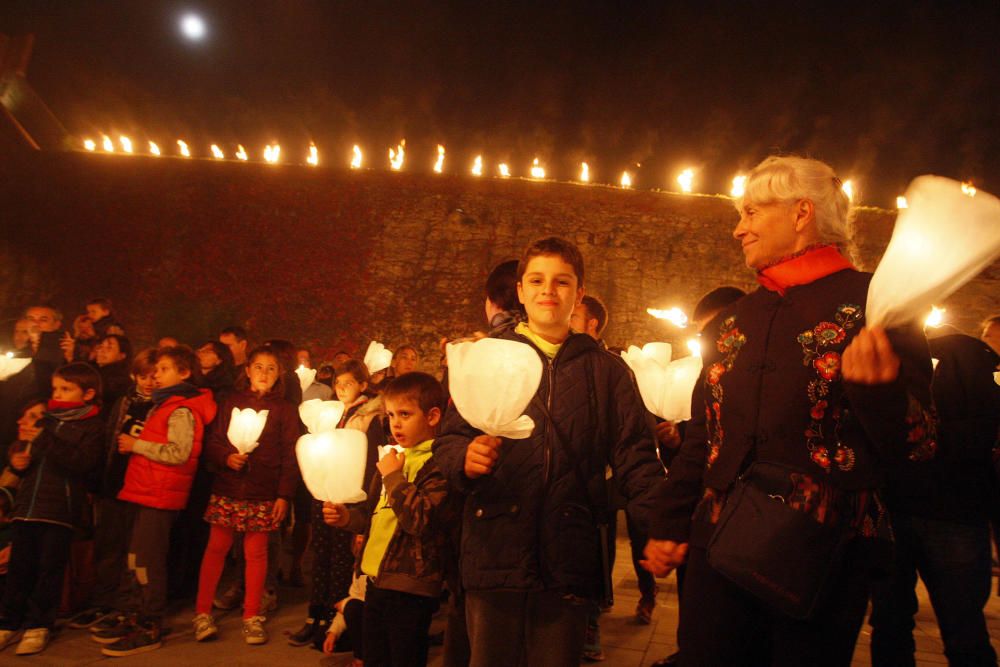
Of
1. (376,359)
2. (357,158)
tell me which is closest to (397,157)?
(357,158)

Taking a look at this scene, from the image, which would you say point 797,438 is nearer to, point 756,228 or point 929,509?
point 756,228

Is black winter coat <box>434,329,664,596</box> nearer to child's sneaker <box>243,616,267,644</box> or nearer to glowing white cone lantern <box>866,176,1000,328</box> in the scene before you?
glowing white cone lantern <box>866,176,1000,328</box>

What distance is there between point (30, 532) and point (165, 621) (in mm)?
980

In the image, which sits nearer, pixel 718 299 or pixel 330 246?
pixel 718 299

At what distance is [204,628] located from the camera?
3729 millimetres

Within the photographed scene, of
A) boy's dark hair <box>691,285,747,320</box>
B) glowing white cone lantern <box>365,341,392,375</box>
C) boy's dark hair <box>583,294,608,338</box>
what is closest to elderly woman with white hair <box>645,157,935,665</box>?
boy's dark hair <box>691,285,747,320</box>

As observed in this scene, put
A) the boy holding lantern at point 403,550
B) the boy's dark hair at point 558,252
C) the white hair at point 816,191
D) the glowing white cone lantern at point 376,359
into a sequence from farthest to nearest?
the glowing white cone lantern at point 376,359 → the boy holding lantern at point 403,550 → the boy's dark hair at point 558,252 → the white hair at point 816,191

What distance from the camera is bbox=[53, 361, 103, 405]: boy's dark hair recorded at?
3967 mm

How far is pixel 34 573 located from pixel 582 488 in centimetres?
352

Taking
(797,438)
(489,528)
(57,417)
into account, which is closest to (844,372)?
(797,438)

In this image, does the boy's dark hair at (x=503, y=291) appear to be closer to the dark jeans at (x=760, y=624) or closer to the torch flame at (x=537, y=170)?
the dark jeans at (x=760, y=624)

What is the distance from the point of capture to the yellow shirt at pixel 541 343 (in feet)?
7.05

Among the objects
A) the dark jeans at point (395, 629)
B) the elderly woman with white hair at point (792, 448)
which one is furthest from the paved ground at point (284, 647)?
the elderly woman with white hair at point (792, 448)

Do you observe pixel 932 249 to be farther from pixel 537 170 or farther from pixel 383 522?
pixel 537 170
